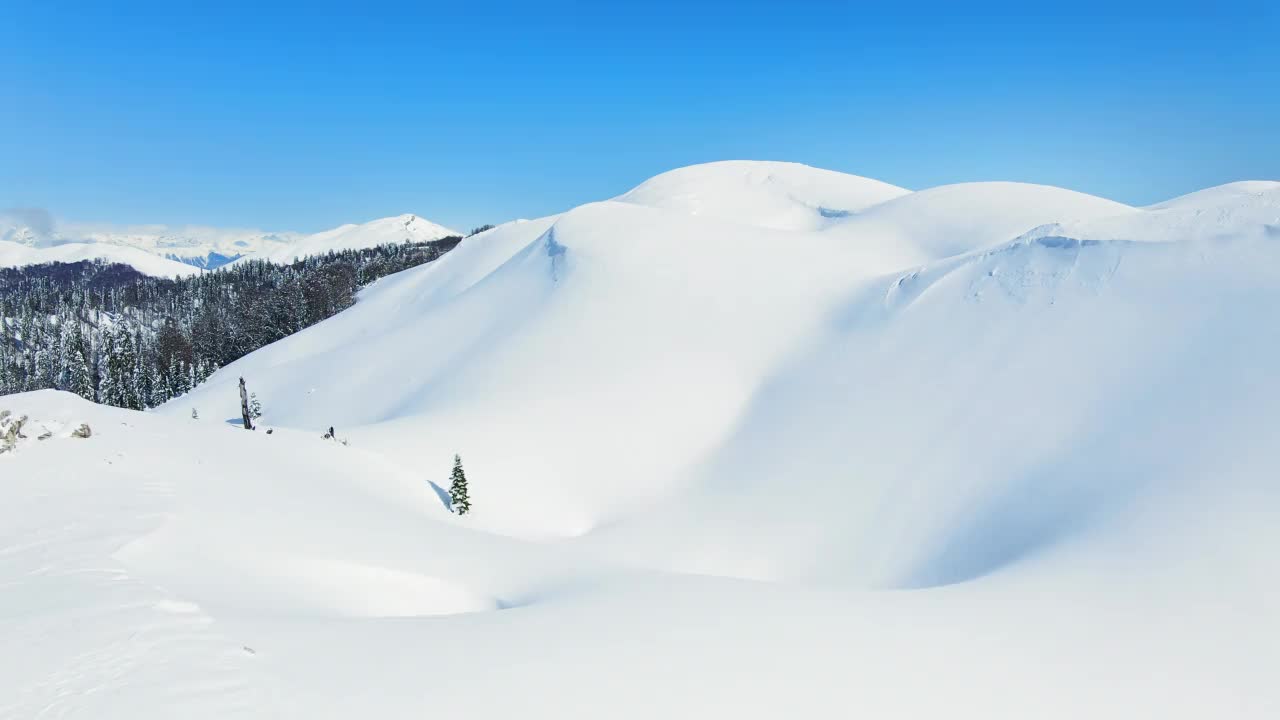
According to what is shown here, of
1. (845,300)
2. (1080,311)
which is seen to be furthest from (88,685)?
(845,300)

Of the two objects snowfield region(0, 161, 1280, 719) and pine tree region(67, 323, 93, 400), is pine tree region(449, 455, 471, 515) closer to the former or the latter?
snowfield region(0, 161, 1280, 719)

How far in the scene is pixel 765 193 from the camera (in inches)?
3693

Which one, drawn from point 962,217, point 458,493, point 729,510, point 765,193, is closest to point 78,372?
point 458,493

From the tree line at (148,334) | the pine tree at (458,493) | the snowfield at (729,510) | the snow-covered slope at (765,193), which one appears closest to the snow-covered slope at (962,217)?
the snowfield at (729,510)

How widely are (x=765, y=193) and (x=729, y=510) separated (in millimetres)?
80284

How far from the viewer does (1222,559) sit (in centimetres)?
1045

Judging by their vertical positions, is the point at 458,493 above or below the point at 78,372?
below

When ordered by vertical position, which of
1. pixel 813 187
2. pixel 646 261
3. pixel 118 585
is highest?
pixel 813 187

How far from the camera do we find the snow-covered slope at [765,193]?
84.1 metres

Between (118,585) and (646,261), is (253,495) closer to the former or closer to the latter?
(118,585)

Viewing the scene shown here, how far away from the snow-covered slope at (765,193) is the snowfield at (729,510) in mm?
43112

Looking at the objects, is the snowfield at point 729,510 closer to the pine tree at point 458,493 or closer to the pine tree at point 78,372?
the pine tree at point 458,493

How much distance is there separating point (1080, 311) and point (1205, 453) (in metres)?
10.8

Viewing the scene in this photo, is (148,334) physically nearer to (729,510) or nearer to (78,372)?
(78,372)
